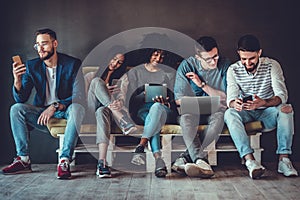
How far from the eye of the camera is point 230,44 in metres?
4.10

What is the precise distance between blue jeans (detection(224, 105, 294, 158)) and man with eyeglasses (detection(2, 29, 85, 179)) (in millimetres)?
1071

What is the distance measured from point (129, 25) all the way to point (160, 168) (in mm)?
1383

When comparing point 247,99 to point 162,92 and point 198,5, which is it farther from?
point 198,5

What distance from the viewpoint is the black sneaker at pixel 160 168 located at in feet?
10.8

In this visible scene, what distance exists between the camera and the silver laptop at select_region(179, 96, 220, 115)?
3.44m

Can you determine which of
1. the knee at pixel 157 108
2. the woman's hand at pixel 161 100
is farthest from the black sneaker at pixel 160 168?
the woman's hand at pixel 161 100

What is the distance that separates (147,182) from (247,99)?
3.26 ft

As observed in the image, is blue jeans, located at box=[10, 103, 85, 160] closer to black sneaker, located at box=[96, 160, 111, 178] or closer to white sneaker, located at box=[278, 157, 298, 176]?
black sneaker, located at box=[96, 160, 111, 178]

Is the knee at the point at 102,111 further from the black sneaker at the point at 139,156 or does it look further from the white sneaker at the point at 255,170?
the white sneaker at the point at 255,170

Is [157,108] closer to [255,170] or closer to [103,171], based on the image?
[103,171]

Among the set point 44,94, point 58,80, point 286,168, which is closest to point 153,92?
point 58,80

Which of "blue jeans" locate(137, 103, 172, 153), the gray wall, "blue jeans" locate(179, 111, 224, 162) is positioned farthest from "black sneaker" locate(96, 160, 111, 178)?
the gray wall

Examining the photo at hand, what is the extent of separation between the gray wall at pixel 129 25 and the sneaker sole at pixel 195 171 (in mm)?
1090

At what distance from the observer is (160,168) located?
3.31 meters
